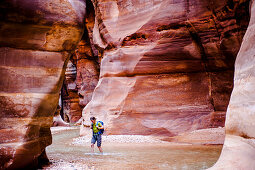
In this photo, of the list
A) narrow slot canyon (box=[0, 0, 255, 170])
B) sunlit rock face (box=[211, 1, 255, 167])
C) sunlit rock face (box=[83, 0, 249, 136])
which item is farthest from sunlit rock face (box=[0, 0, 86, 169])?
sunlit rock face (box=[83, 0, 249, 136])

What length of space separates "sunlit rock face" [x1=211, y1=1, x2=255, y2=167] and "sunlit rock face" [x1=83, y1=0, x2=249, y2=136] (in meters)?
6.41

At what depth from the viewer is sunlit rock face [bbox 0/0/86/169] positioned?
18.2 ft

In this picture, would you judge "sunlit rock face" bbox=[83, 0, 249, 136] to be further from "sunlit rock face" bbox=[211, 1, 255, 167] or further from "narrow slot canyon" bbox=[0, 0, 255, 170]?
"sunlit rock face" bbox=[211, 1, 255, 167]

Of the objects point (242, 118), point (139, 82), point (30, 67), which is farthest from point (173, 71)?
point (242, 118)

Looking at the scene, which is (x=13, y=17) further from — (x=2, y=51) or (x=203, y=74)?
(x=203, y=74)

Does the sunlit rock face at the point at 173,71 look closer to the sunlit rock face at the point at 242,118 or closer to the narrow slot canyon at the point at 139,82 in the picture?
the narrow slot canyon at the point at 139,82

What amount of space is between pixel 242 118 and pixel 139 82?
25.4ft

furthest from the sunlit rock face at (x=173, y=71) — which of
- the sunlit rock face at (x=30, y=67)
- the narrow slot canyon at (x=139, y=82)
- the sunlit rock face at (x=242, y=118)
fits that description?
the sunlit rock face at (x=242, y=118)

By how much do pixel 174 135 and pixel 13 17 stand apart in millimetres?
7701

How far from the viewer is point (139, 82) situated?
38.7 ft

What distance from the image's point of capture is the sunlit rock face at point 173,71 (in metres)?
11.1

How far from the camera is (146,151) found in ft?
26.8

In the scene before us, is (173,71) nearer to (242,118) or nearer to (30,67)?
(30,67)

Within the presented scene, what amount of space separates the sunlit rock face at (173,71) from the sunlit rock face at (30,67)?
5590 millimetres
